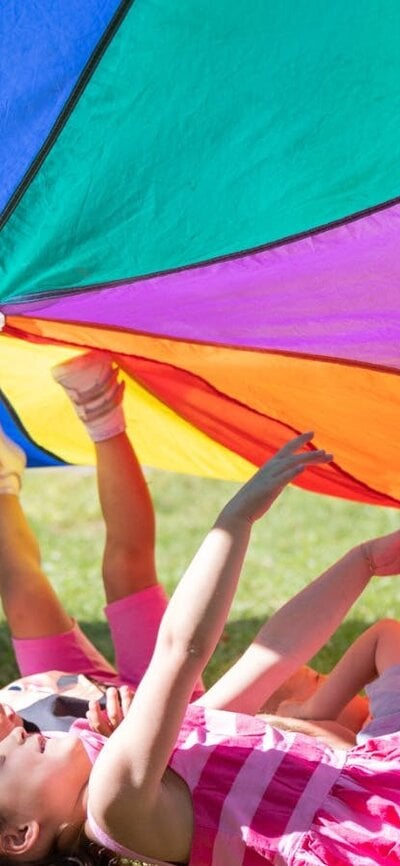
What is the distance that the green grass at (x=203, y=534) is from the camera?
3.48m

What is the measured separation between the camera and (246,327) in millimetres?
2312

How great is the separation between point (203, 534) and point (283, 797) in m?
2.25

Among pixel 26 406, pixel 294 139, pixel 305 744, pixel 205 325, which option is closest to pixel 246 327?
pixel 205 325

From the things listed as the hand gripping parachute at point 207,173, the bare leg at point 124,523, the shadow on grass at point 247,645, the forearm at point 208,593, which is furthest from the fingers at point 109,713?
the shadow on grass at point 247,645

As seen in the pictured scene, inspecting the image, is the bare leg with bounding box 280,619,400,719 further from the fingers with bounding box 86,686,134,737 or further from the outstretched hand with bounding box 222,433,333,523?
the outstretched hand with bounding box 222,433,333,523

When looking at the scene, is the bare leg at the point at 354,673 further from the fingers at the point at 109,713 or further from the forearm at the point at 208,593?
the forearm at the point at 208,593

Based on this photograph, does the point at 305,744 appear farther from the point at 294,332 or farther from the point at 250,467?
the point at 250,467

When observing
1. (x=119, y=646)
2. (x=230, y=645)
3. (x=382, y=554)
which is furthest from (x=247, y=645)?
(x=382, y=554)

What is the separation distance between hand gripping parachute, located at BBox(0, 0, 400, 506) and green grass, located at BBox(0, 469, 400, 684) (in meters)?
1.26

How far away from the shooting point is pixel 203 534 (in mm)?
4258

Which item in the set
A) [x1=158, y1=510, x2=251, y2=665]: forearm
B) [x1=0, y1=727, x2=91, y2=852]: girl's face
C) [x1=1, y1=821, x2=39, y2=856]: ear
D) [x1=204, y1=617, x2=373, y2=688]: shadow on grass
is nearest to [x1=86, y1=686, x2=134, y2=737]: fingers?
[x1=0, y1=727, x2=91, y2=852]: girl's face

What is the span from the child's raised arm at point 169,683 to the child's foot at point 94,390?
944mm

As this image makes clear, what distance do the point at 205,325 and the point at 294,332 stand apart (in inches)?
6.8

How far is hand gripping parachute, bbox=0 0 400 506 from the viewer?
1.82m
